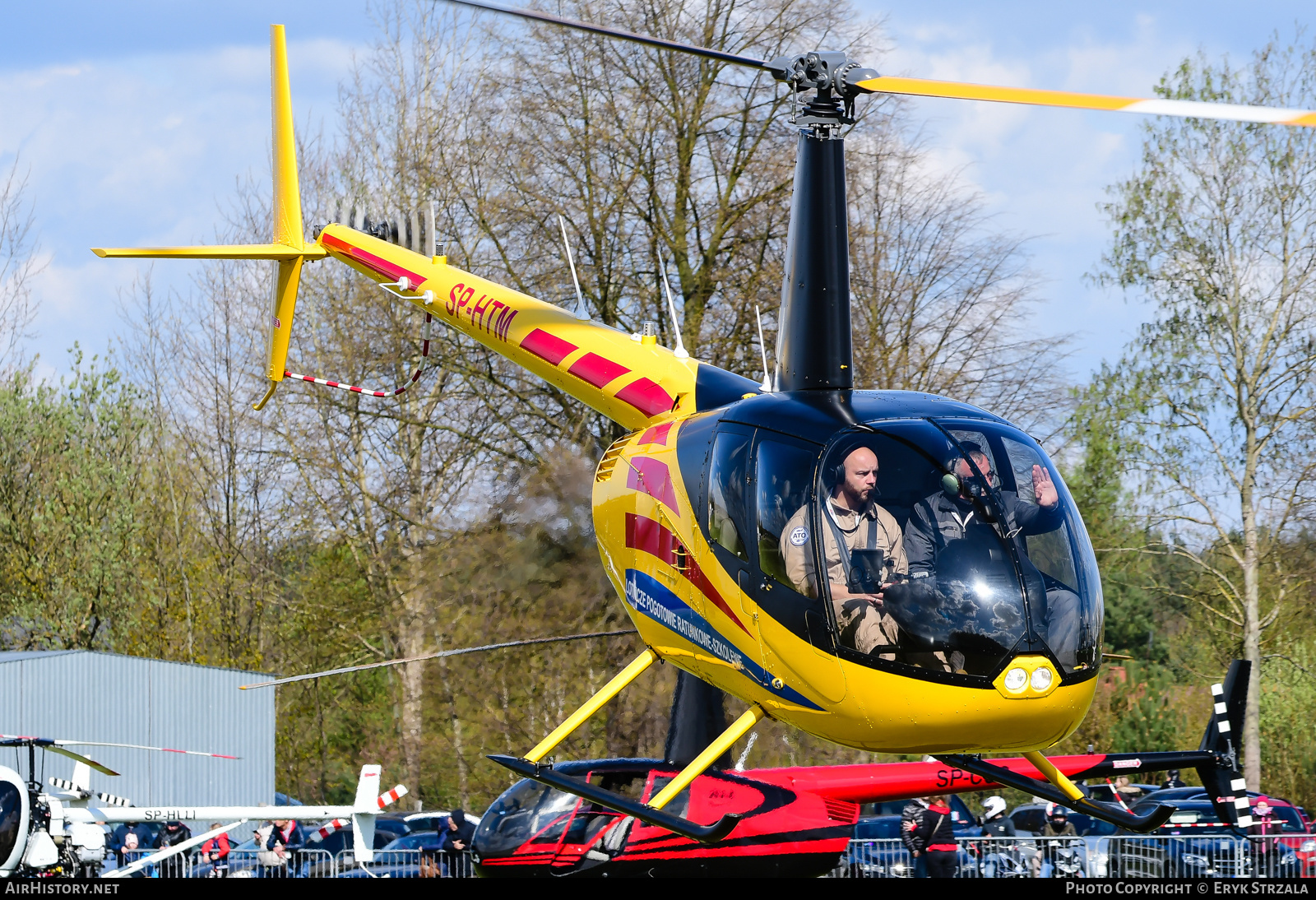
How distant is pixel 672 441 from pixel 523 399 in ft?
44.0

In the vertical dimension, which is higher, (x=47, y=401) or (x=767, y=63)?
(x=47, y=401)

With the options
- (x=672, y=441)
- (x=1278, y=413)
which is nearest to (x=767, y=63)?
(x=672, y=441)

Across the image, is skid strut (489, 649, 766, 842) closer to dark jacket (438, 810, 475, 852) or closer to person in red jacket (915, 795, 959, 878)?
person in red jacket (915, 795, 959, 878)

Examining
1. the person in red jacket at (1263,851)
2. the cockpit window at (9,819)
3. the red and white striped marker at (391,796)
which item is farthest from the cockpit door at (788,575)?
the cockpit window at (9,819)

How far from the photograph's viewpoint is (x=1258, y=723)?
26.2 metres

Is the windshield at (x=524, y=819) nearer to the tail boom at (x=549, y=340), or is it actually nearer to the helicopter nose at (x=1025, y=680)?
the tail boom at (x=549, y=340)

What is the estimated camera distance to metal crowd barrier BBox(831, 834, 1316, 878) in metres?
15.9

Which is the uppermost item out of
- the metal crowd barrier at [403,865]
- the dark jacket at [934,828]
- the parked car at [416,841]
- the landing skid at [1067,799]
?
the landing skid at [1067,799]

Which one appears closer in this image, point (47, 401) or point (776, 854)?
point (776, 854)

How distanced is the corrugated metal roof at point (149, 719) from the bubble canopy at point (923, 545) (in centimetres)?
1911

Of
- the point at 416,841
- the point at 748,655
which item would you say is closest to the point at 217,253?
the point at 748,655

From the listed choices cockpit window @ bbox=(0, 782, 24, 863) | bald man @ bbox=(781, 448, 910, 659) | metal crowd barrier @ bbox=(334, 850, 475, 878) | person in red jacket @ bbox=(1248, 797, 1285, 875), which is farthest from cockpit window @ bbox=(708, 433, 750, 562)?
cockpit window @ bbox=(0, 782, 24, 863)

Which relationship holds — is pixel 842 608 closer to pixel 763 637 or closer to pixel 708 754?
pixel 763 637

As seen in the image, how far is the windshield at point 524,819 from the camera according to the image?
12.3 meters
